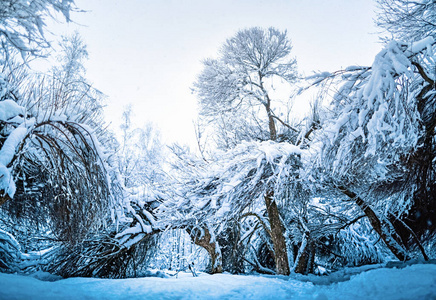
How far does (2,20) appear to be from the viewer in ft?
8.38

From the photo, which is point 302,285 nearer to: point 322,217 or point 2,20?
point 2,20

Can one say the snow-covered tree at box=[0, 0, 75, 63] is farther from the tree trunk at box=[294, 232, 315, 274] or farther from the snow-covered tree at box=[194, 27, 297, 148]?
the tree trunk at box=[294, 232, 315, 274]

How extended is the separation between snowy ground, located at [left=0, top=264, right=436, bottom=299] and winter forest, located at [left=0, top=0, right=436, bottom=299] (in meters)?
0.01

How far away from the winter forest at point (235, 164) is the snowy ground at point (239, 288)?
0.04ft

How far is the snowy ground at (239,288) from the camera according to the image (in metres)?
1.07

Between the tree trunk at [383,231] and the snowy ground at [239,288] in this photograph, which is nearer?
the snowy ground at [239,288]

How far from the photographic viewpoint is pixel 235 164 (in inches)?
136

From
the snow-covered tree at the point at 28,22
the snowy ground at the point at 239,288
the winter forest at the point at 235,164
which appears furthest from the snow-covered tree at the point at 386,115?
the snow-covered tree at the point at 28,22

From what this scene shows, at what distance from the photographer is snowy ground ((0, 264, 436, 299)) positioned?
3.51ft

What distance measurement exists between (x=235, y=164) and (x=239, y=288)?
2136mm

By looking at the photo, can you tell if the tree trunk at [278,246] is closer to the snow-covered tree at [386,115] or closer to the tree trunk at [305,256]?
the snow-covered tree at [386,115]

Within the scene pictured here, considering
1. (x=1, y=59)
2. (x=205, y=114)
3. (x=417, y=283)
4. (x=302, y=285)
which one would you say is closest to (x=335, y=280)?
(x=302, y=285)

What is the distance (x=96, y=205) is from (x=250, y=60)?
215 inches

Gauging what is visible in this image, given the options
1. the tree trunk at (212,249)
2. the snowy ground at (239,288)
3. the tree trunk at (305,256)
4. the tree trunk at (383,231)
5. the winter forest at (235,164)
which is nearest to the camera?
the snowy ground at (239,288)
